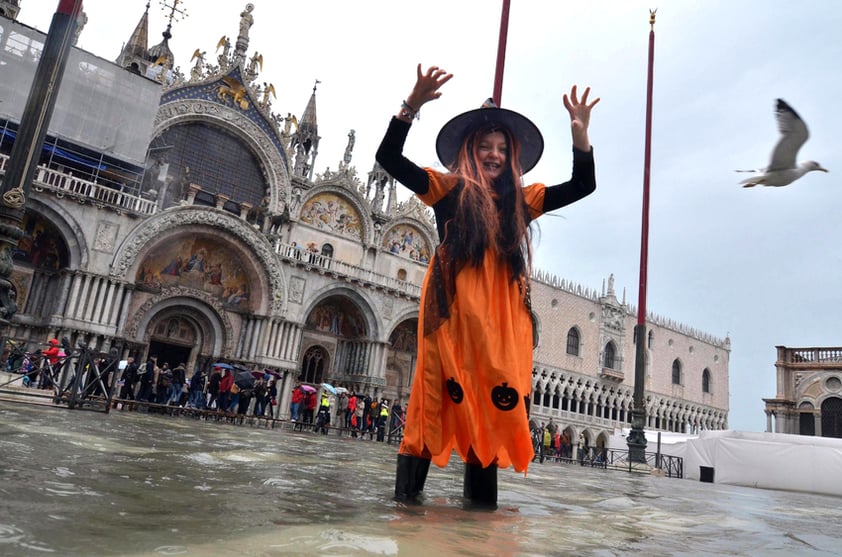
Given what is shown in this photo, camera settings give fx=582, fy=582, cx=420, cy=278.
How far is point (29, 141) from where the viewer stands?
494 centimetres

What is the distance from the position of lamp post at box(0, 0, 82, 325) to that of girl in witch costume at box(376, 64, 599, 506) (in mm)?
3722

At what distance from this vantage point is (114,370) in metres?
7.84

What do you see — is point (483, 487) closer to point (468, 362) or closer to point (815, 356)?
point (468, 362)

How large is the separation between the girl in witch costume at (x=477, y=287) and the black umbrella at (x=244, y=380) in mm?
11498

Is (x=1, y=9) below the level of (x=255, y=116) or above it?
above

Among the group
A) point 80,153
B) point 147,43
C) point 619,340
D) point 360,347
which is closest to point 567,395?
point 619,340

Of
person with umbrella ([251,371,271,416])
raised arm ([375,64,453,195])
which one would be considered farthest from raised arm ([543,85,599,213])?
person with umbrella ([251,371,271,416])

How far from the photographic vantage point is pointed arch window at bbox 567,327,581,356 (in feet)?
98.4

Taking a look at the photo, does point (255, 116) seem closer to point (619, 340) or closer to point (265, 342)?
point (265, 342)

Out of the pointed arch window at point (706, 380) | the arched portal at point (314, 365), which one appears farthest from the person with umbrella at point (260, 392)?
the pointed arch window at point (706, 380)

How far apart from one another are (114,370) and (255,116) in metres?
14.8

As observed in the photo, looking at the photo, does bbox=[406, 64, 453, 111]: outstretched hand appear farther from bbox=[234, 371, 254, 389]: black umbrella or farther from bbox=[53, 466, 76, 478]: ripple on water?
bbox=[234, 371, 254, 389]: black umbrella

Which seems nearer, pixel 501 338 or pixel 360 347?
pixel 501 338

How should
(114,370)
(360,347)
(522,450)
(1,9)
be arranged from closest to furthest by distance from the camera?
(522,450), (114,370), (1,9), (360,347)
